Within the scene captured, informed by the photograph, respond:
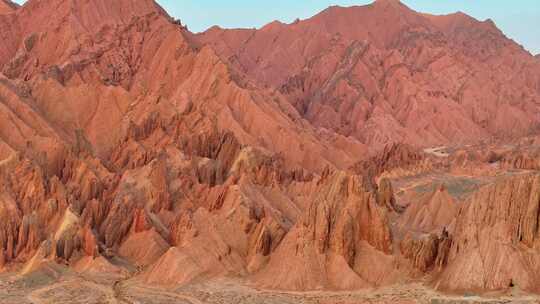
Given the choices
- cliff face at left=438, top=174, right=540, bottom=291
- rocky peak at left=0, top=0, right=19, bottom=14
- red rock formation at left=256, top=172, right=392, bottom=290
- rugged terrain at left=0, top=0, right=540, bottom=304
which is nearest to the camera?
cliff face at left=438, top=174, right=540, bottom=291

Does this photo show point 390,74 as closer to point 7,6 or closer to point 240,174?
point 7,6

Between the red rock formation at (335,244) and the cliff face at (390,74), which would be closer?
the red rock formation at (335,244)

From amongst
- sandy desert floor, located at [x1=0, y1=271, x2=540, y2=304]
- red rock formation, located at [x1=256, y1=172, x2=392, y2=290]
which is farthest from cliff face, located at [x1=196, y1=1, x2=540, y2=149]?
sandy desert floor, located at [x1=0, y1=271, x2=540, y2=304]

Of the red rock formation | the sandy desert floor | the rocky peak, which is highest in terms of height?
the rocky peak

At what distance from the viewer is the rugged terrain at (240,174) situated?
45625mm

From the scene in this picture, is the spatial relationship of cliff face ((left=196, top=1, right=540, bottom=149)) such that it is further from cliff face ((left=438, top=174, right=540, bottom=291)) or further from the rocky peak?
cliff face ((left=438, top=174, right=540, bottom=291))

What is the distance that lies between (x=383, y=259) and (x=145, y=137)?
35.1 m

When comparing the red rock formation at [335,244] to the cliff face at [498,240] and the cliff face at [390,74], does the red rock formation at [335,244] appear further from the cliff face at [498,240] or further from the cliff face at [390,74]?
the cliff face at [390,74]

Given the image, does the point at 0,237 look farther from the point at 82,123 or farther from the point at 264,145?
the point at 264,145

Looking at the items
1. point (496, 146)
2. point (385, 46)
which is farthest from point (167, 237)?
point (385, 46)

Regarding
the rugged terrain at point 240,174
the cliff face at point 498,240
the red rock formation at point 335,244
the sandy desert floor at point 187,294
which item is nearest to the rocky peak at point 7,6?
the rugged terrain at point 240,174

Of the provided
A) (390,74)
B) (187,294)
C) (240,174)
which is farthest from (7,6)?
(187,294)

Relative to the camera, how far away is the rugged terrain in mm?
45625

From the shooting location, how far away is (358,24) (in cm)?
16888
